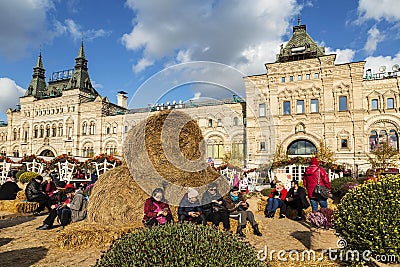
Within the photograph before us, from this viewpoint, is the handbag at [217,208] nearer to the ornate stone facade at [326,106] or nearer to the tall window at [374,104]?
the ornate stone facade at [326,106]

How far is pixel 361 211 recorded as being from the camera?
185 inches

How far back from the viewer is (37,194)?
11.1 metres

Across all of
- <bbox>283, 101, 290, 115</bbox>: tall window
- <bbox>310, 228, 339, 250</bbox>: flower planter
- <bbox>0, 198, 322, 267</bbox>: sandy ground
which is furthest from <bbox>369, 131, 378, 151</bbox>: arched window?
<bbox>310, 228, 339, 250</bbox>: flower planter

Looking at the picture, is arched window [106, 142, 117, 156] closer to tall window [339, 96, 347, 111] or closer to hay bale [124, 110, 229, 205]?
tall window [339, 96, 347, 111]

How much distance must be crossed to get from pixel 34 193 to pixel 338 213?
34.0ft

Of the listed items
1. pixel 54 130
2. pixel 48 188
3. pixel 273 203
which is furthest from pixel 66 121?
pixel 273 203

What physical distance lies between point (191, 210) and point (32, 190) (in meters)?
7.09

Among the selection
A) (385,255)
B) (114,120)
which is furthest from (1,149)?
(385,255)

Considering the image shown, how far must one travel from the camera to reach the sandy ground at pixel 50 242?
5.66 metres

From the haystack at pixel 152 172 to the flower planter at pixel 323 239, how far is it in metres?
2.70

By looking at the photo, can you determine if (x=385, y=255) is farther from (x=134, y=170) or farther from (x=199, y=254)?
(x=134, y=170)

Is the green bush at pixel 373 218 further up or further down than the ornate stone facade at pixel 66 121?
further down

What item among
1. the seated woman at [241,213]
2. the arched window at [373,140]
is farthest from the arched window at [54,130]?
the seated woman at [241,213]

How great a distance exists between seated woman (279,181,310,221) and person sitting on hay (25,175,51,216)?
8727mm
